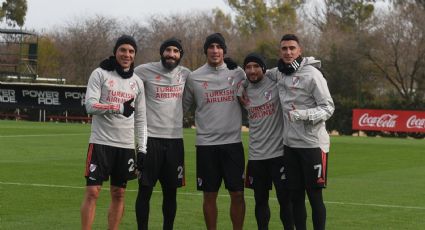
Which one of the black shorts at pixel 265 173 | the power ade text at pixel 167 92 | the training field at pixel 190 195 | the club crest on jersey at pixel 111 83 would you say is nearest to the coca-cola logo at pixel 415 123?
the training field at pixel 190 195

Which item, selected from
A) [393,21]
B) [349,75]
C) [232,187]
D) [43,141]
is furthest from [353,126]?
[232,187]

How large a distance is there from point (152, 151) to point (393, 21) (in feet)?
173

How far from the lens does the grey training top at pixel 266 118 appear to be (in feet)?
32.9

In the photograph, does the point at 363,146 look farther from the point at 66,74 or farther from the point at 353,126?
the point at 66,74

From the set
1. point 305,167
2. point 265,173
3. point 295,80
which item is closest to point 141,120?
point 265,173

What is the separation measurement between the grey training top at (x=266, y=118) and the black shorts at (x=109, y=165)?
1.36m

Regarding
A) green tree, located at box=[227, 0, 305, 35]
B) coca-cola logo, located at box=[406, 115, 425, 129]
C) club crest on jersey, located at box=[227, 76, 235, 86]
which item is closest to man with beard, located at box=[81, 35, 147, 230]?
club crest on jersey, located at box=[227, 76, 235, 86]

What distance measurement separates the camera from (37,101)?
1827 inches

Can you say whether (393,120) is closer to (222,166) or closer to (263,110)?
(222,166)

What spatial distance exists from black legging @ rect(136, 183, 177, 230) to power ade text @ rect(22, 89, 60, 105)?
36566mm

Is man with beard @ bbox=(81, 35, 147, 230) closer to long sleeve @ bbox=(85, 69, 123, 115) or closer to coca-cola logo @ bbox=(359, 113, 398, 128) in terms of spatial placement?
long sleeve @ bbox=(85, 69, 123, 115)

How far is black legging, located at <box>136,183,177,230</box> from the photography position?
10.1 m

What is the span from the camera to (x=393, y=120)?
4397cm

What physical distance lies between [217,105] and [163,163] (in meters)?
0.86
